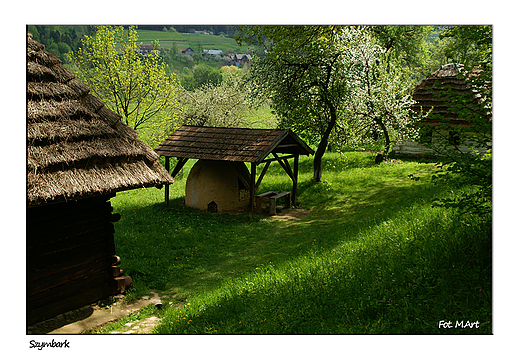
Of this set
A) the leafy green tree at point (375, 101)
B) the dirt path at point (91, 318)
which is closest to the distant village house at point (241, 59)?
the leafy green tree at point (375, 101)

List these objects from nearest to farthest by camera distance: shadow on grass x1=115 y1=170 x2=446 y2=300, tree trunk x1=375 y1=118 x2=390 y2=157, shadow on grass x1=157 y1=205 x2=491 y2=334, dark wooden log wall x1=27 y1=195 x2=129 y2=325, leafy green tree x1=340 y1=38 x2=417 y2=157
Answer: shadow on grass x1=157 y1=205 x2=491 y2=334, dark wooden log wall x1=27 y1=195 x2=129 y2=325, shadow on grass x1=115 y1=170 x2=446 y2=300, leafy green tree x1=340 y1=38 x2=417 y2=157, tree trunk x1=375 y1=118 x2=390 y2=157

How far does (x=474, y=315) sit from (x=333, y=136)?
46.9 feet

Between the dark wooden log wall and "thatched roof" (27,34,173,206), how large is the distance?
83 cm

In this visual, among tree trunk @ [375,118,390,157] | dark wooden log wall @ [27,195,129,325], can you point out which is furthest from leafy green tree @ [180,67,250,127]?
dark wooden log wall @ [27,195,129,325]

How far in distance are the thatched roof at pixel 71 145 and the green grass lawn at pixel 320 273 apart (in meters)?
2.57

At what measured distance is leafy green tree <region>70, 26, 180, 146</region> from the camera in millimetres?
18734

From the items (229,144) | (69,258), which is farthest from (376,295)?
(229,144)

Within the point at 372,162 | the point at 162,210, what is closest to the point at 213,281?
the point at 162,210

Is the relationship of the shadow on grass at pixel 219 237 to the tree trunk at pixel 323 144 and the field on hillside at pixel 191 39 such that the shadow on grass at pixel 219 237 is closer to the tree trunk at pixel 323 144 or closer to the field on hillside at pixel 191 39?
the tree trunk at pixel 323 144

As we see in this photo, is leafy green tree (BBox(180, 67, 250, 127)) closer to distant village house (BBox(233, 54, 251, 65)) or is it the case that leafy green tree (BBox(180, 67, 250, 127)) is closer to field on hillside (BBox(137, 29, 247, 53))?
distant village house (BBox(233, 54, 251, 65))

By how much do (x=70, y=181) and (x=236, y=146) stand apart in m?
9.09

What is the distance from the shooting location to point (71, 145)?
6582 millimetres

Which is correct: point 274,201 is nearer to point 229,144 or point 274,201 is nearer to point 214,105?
point 229,144

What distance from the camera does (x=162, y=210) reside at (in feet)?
49.8
